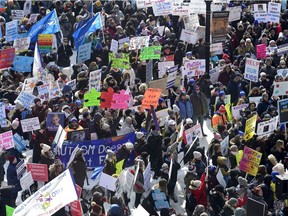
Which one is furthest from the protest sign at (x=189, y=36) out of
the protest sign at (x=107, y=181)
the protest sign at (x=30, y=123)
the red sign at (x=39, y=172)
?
the protest sign at (x=107, y=181)

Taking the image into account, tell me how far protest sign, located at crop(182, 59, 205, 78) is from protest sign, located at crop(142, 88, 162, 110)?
9.94 feet

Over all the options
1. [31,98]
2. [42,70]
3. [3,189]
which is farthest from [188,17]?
[3,189]

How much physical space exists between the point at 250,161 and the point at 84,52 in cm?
925

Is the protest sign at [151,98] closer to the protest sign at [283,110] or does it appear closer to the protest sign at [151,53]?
the protest sign at [283,110]

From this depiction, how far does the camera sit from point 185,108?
27172 mm

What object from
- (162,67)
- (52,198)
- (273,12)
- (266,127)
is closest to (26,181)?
(52,198)

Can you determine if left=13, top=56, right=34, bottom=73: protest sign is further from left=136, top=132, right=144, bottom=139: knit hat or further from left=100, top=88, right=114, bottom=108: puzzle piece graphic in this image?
left=136, top=132, right=144, bottom=139: knit hat

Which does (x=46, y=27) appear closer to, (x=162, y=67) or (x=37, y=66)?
(x=37, y=66)

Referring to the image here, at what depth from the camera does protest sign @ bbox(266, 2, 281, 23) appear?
109 feet

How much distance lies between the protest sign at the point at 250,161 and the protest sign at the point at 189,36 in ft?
31.4

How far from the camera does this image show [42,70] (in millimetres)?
28938

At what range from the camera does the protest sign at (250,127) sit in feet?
80.7

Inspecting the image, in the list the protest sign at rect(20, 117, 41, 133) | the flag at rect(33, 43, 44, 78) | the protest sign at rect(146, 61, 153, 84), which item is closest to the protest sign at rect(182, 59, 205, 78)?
the protest sign at rect(146, 61, 153, 84)

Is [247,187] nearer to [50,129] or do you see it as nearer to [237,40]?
[50,129]
